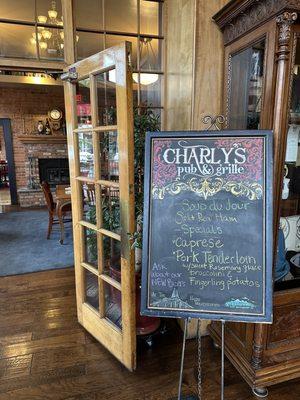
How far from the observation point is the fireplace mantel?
6615 mm

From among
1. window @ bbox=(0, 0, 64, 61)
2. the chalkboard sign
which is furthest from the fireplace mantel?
the chalkboard sign

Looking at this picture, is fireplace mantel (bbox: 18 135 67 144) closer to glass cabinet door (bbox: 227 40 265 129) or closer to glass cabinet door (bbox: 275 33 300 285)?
glass cabinet door (bbox: 227 40 265 129)

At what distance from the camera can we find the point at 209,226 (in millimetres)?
1322

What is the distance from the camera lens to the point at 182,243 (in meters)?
1.35

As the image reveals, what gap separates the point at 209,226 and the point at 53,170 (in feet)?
21.0

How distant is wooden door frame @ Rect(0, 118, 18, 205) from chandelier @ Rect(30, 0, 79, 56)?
4.93m

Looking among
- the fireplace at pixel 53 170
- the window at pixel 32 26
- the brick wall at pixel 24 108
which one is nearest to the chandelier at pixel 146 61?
the window at pixel 32 26

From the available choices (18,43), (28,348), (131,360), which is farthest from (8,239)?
(131,360)

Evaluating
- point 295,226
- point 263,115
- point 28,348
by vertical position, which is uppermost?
point 263,115

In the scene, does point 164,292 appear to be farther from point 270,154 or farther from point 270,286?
point 270,154

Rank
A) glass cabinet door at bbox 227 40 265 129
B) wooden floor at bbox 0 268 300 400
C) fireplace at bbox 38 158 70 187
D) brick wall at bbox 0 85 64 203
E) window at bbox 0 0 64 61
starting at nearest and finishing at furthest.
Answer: glass cabinet door at bbox 227 40 265 129
wooden floor at bbox 0 268 300 400
window at bbox 0 0 64 61
brick wall at bbox 0 85 64 203
fireplace at bbox 38 158 70 187

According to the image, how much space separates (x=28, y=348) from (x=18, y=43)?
241 centimetres

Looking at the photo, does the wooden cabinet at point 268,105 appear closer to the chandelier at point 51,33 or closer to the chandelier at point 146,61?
the chandelier at point 146,61

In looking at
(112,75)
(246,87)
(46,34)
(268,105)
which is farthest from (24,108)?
(268,105)
